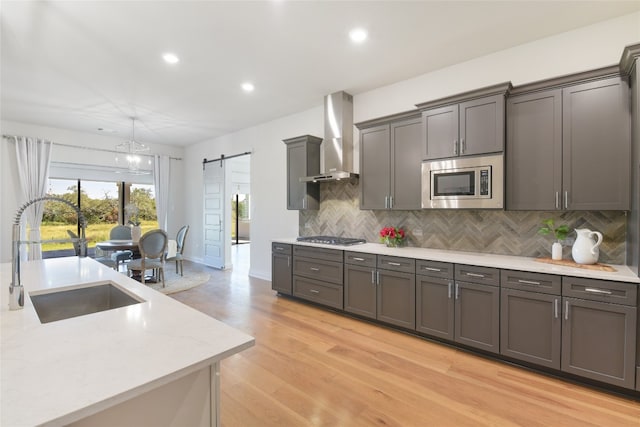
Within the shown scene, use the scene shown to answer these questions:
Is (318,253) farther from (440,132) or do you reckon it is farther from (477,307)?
(440,132)

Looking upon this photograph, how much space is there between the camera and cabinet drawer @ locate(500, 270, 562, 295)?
2445mm

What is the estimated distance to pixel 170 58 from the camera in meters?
3.37

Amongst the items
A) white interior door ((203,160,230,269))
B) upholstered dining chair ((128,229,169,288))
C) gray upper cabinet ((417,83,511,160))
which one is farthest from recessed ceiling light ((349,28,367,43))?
white interior door ((203,160,230,269))

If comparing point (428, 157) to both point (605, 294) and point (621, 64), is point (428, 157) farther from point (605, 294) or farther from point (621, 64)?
point (605, 294)

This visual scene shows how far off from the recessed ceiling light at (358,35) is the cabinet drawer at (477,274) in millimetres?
2427

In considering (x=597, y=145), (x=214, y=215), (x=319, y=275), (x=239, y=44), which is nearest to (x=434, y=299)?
(x=319, y=275)

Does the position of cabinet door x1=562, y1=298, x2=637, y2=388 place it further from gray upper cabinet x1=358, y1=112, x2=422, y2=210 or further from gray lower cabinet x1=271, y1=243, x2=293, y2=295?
gray lower cabinet x1=271, y1=243, x2=293, y2=295

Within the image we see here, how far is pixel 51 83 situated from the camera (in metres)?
4.00

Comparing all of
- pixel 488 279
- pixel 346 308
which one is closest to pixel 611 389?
pixel 488 279

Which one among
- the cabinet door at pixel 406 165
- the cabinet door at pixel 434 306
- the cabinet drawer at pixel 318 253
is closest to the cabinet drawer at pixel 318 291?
the cabinet drawer at pixel 318 253

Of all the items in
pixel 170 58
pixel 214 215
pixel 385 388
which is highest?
pixel 170 58

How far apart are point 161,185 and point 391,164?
617 centimetres

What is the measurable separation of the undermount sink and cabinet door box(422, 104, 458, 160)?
9.99 ft

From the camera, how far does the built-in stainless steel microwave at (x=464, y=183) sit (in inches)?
116
